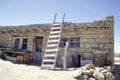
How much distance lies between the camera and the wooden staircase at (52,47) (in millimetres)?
7534

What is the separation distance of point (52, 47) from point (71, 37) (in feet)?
6.17

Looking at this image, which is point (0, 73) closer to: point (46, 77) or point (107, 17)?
point (46, 77)

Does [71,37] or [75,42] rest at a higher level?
[71,37]

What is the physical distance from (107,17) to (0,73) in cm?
668

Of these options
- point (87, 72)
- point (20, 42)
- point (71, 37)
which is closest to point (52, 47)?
point (71, 37)

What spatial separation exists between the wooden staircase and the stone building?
70 cm

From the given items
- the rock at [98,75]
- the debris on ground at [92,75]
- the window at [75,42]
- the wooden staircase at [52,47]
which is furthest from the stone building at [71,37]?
the rock at [98,75]

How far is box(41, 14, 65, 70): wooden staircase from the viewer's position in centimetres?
753

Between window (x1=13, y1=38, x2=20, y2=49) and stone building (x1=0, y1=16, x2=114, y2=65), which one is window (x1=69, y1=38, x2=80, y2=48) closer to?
stone building (x1=0, y1=16, x2=114, y2=65)

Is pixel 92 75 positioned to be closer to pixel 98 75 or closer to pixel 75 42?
pixel 98 75

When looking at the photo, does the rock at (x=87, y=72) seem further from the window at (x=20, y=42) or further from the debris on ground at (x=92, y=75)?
the window at (x=20, y=42)

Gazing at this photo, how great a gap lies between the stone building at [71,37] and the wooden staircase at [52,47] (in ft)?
2.29

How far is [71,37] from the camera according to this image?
9.65m

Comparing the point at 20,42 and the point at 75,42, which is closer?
the point at 75,42
